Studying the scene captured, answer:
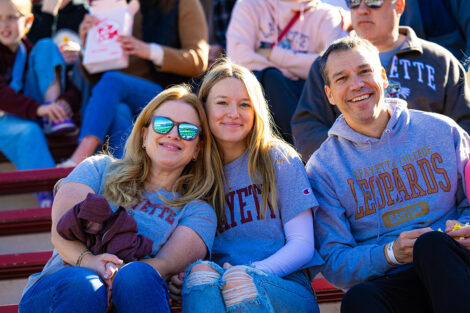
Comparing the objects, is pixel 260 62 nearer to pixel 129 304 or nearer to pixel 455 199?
Answer: pixel 455 199

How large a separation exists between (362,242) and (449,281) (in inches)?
21.5

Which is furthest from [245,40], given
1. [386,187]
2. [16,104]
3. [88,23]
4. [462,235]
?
[462,235]

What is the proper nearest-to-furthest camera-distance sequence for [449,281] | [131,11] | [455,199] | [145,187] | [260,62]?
[449,281]
[455,199]
[145,187]
[260,62]
[131,11]

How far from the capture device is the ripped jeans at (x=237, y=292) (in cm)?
200

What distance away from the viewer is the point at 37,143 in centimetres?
359

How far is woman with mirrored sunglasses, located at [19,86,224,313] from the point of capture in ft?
6.35

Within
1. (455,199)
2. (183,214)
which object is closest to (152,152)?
(183,214)

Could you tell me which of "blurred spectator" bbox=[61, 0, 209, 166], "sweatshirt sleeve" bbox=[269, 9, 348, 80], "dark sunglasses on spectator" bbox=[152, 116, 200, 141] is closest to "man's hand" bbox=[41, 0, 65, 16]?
"blurred spectator" bbox=[61, 0, 209, 166]

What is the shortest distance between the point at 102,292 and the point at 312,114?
1440mm

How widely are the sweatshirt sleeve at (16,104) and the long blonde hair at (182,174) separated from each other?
1.32 metres

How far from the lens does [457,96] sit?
296 centimetres

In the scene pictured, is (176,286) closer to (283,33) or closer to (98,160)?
(98,160)

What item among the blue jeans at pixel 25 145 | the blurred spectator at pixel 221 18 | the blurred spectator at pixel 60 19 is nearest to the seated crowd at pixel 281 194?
the blue jeans at pixel 25 145

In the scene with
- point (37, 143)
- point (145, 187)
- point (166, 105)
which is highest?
point (166, 105)
